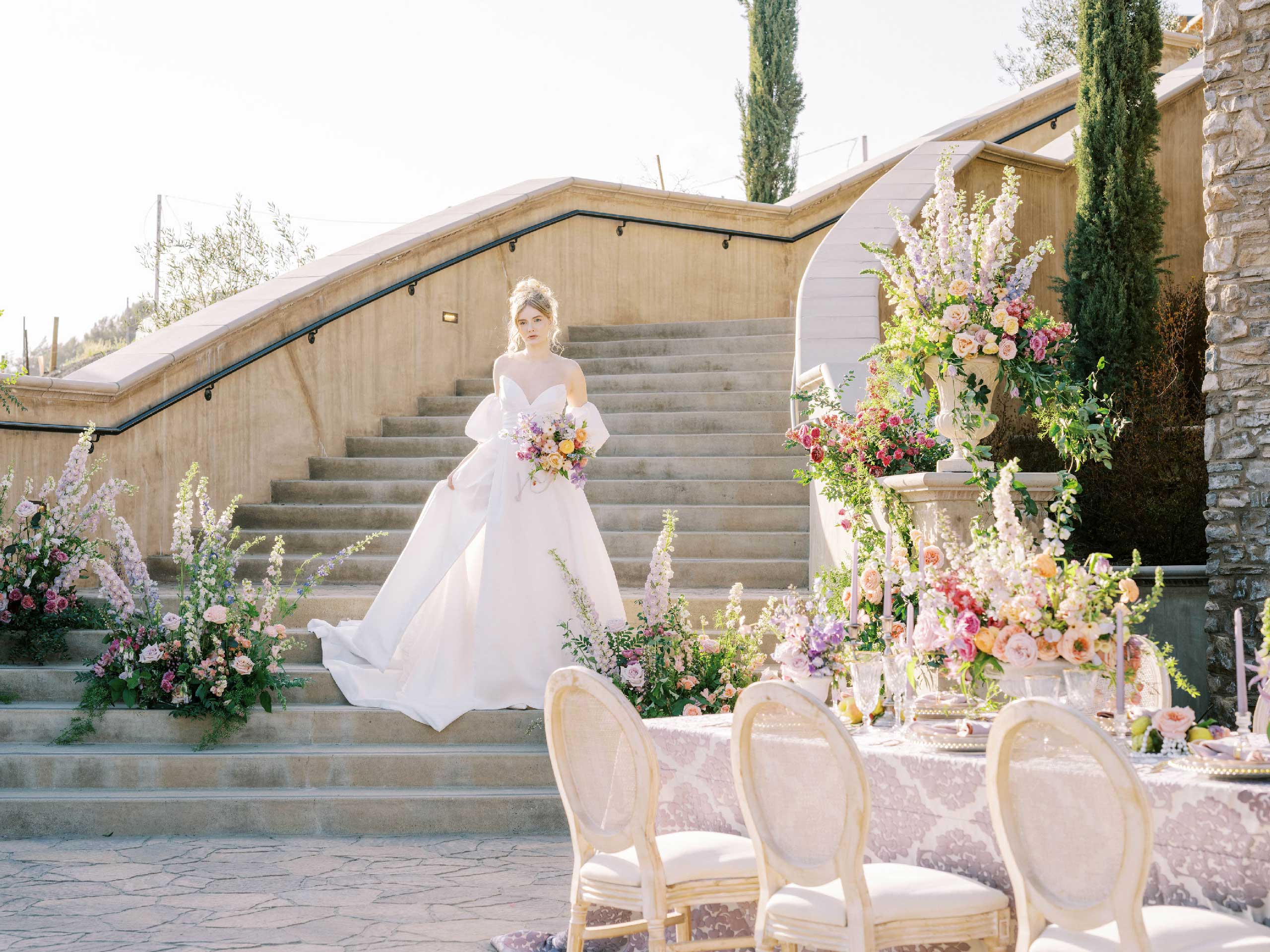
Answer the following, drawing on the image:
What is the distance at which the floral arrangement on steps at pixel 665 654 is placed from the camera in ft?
20.2

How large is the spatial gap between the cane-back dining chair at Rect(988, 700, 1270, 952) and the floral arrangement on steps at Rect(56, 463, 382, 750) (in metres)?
4.08

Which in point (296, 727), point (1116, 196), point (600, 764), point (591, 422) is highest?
point (1116, 196)

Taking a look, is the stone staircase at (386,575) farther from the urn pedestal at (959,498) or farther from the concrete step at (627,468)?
the urn pedestal at (959,498)

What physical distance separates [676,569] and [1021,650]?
15.0ft

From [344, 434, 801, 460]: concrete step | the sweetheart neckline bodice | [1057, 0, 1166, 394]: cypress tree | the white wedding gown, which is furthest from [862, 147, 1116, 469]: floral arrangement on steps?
[1057, 0, 1166, 394]: cypress tree

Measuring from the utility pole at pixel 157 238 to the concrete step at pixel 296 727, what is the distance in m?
17.9

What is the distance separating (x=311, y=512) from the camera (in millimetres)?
9062

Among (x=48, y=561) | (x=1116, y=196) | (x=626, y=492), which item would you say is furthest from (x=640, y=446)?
(x=48, y=561)

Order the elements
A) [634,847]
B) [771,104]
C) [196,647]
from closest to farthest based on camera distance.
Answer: [634,847], [196,647], [771,104]

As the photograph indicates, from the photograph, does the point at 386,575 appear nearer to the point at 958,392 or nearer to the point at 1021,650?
the point at 958,392

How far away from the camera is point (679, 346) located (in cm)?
1125

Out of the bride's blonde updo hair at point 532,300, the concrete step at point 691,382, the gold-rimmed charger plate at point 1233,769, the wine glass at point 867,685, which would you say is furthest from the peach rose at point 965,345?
the concrete step at point 691,382

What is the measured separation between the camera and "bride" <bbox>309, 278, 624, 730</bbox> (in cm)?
661

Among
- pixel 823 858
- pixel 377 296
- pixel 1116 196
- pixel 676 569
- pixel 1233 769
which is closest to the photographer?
pixel 1233 769
